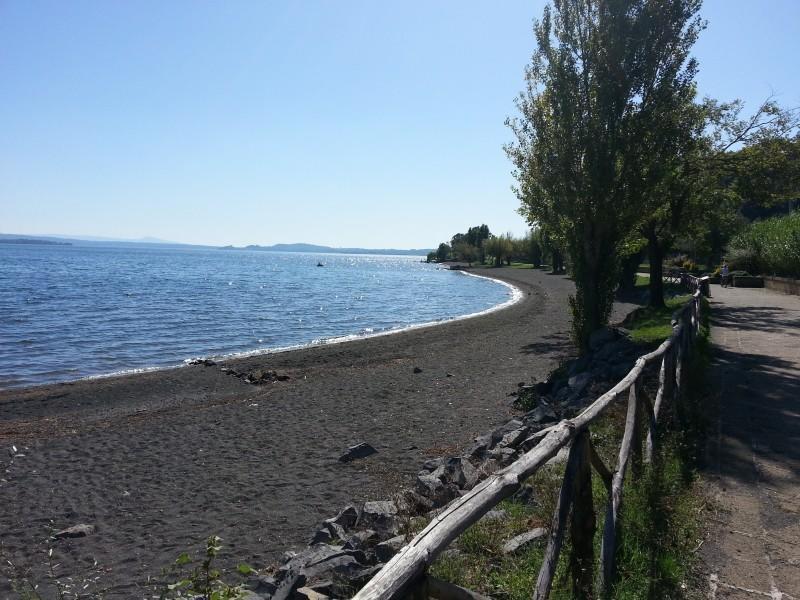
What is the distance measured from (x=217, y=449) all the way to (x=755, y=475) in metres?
9.99

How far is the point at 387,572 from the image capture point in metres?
2.35

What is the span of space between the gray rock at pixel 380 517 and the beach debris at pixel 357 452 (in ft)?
13.0

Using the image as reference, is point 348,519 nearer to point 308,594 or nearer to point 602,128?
point 308,594

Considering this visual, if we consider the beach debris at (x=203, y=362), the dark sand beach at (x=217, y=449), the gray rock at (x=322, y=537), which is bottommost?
the beach debris at (x=203, y=362)

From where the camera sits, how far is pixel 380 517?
23.6ft

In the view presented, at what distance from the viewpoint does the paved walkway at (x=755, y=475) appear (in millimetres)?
4621

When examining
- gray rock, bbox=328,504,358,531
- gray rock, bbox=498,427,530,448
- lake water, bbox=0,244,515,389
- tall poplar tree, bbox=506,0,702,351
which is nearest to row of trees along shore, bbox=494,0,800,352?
tall poplar tree, bbox=506,0,702,351

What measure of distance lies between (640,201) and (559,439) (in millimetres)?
14241

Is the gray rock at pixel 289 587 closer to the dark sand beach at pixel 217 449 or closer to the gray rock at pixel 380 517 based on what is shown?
the gray rock at pixel 380 517

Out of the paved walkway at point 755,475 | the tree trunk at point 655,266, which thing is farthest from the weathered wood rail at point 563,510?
the tree trunk at point 655,266

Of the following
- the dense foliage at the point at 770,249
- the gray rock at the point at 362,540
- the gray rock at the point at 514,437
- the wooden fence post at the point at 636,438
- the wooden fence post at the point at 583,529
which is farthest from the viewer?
the dense foliage at the point at 770,249

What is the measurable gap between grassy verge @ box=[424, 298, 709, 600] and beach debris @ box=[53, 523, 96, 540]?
6.42 metres

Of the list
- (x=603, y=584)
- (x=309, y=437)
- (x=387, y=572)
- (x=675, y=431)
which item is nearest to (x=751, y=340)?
(x=675, y=431)

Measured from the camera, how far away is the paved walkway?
15.2ft
